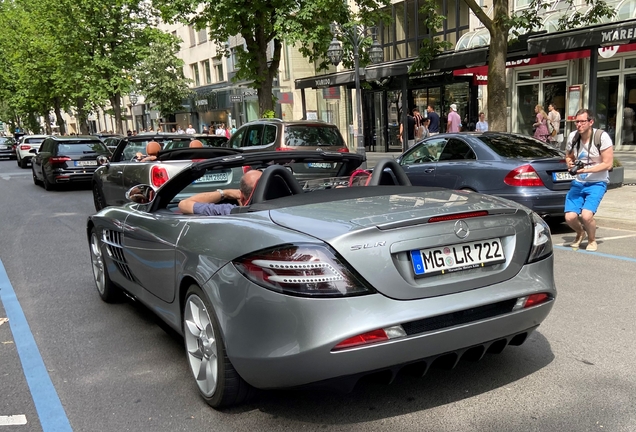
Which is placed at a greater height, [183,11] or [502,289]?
[183,11]

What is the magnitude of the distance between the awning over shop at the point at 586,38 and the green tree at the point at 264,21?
4783mm

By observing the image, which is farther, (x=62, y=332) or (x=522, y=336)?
(x=62, y=332)

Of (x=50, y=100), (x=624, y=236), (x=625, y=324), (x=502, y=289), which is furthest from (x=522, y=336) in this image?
(x=50, y=100)

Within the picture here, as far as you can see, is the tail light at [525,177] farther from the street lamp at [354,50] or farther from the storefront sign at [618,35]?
the street lamp at [354,50]

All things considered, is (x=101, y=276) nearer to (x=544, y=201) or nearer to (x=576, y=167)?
(x=576, y=167)

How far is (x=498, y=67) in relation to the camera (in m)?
11.9

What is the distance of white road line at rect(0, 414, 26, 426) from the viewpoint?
307cm

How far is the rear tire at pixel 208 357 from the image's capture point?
2.90m

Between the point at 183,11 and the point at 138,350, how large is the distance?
1405cm

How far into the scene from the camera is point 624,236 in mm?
7445

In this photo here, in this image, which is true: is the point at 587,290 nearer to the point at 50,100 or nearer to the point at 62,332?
the point at 62,332

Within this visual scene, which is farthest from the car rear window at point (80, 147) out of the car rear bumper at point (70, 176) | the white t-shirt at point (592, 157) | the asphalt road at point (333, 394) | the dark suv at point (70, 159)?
the white t-shirt at point (592, 157)

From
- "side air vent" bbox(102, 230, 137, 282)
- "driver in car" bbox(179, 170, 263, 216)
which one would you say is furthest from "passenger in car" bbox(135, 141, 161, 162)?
"driver in car" bbox(179, 170, 263, 216)

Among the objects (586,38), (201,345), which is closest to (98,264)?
(201,345)
